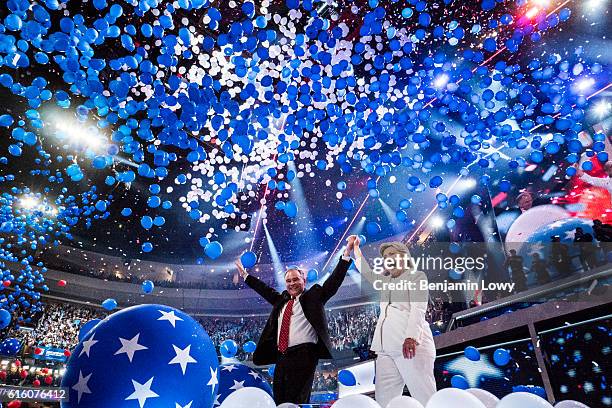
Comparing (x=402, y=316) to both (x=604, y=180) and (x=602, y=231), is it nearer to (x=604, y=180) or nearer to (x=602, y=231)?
(x=602, y=231)

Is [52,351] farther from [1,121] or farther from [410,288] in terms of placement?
[410,288]

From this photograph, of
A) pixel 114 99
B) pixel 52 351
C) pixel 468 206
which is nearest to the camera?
pixel 114 99

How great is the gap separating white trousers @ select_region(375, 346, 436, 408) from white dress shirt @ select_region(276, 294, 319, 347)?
47 cm

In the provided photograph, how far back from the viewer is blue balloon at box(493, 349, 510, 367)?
3.61 metres

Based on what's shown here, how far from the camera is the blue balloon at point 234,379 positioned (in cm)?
259

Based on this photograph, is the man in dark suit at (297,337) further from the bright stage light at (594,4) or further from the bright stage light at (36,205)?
the bright stage light at (36,205)

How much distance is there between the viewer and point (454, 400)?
5.48 ft

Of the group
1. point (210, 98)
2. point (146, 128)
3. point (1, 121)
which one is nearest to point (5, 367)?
point (1, 121)

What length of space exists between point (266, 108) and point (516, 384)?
11.2 feet

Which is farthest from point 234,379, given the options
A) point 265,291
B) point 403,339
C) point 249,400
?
point 403,339

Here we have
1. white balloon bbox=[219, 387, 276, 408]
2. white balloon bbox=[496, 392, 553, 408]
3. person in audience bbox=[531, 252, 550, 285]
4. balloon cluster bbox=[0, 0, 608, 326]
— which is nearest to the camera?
white balloon bbox=[496, 392, 553, 408]

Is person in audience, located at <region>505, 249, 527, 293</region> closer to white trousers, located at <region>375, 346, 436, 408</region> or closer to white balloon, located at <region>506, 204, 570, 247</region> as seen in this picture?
white balloon, located at <region>506, 204, 570, 247</region>

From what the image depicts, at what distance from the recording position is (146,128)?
407 cm

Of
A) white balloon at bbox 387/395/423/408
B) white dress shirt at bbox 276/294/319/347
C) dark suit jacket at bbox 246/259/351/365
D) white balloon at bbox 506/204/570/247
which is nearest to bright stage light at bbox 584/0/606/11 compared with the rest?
white balloon at bbox 506/204/570/247
